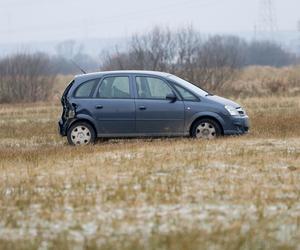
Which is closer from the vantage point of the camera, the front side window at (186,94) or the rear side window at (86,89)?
the front side window at (186,94)

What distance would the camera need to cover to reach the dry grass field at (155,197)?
6.18m

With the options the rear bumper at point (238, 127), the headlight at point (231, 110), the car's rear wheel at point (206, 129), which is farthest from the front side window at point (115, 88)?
the rear bumper at point (238, 127)

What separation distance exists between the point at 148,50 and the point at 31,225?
3652cm

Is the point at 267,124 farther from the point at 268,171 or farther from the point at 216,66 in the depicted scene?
the point at 216,66

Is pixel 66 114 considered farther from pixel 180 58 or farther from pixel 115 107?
pixel 180 58

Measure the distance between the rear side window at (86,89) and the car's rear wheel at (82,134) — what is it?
23.9 inches

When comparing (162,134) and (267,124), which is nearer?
(162,134)

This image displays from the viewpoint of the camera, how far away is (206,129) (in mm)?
13789

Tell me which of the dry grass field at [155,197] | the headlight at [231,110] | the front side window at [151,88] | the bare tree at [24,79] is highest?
the bare tree at [24,79]

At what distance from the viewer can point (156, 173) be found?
928 cm

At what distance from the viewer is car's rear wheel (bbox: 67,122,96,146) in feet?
46.0

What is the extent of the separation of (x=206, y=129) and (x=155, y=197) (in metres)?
6.24

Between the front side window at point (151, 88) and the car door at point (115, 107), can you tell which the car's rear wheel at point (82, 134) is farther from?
the front side window at point (151, 88)

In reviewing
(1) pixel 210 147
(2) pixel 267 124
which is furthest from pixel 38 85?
(1) pixel 210 147
